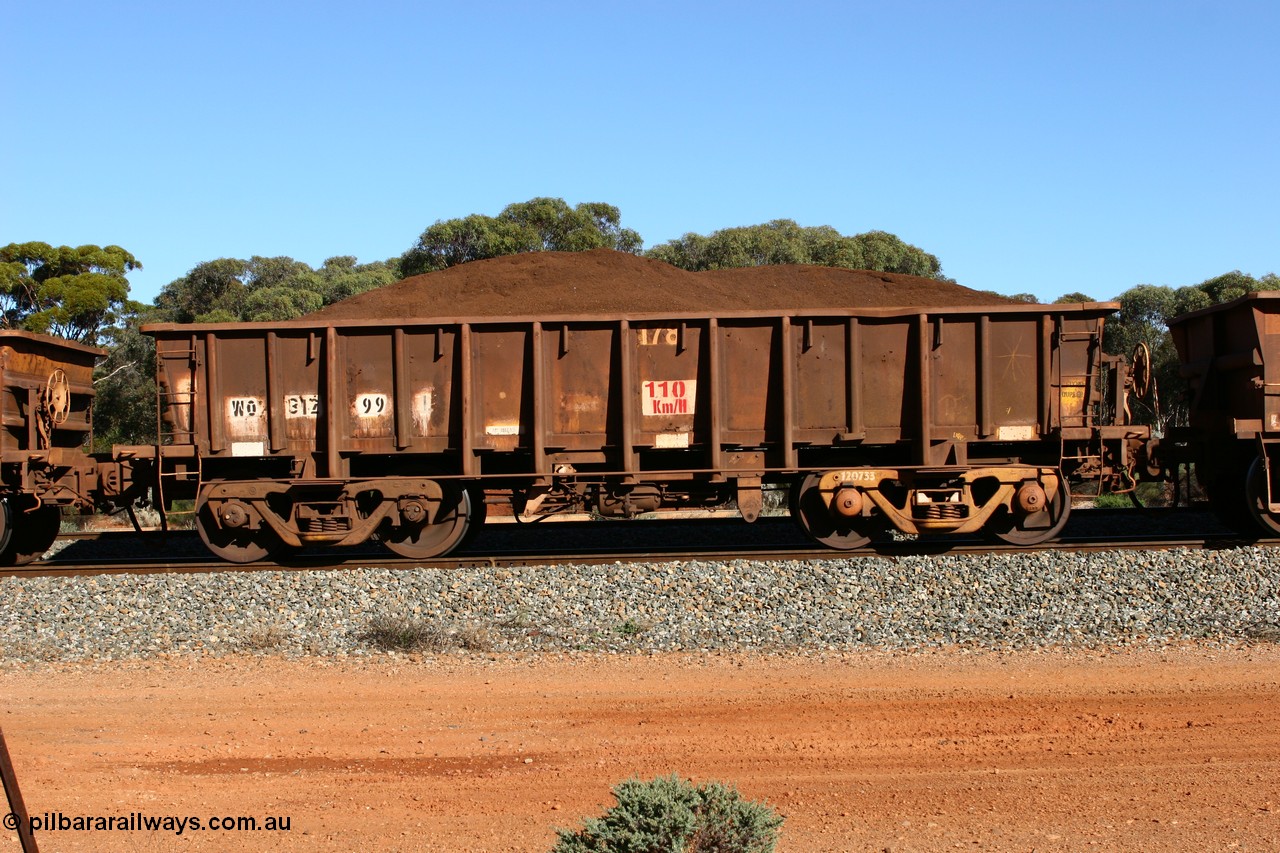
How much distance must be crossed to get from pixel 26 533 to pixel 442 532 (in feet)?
18.4

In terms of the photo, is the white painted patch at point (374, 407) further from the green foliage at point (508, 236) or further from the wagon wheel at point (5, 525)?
the green foliage at point (508, 236)

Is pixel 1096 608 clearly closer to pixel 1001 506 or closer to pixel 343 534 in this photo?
pixel 1001 506

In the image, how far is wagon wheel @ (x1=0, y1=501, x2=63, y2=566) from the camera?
12930 mm

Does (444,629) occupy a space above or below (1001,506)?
below

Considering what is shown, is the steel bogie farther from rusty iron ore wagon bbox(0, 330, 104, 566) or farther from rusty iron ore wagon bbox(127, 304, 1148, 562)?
rusty iron ore wagon bbox(0, 330, 104, 566)

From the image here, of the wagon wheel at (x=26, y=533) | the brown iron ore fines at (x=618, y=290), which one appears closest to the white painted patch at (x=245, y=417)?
the wagon wheel at (x=26, y=533)

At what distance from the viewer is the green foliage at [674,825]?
4.48 m

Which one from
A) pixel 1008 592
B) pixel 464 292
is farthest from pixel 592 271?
pixel 1008 592

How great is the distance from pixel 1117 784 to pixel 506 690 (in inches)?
167

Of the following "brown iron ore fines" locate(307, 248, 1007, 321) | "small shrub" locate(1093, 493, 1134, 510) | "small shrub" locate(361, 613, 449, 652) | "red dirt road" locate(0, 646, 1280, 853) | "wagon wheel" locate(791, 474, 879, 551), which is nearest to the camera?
"red dirt road" locate(0, 646, 1280, 853)

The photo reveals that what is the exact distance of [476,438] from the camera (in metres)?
12.6

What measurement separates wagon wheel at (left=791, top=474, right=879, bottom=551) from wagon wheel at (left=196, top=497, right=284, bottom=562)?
637 centimetres

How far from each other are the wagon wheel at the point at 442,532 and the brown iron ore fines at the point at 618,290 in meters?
23.1

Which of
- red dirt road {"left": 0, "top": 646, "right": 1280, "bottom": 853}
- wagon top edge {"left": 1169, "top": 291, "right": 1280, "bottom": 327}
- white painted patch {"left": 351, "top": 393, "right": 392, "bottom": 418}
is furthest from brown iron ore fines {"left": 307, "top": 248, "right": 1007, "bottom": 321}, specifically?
red dirt road {"left": 0, "top": 646, "right": 1280, "bottom": 853}
